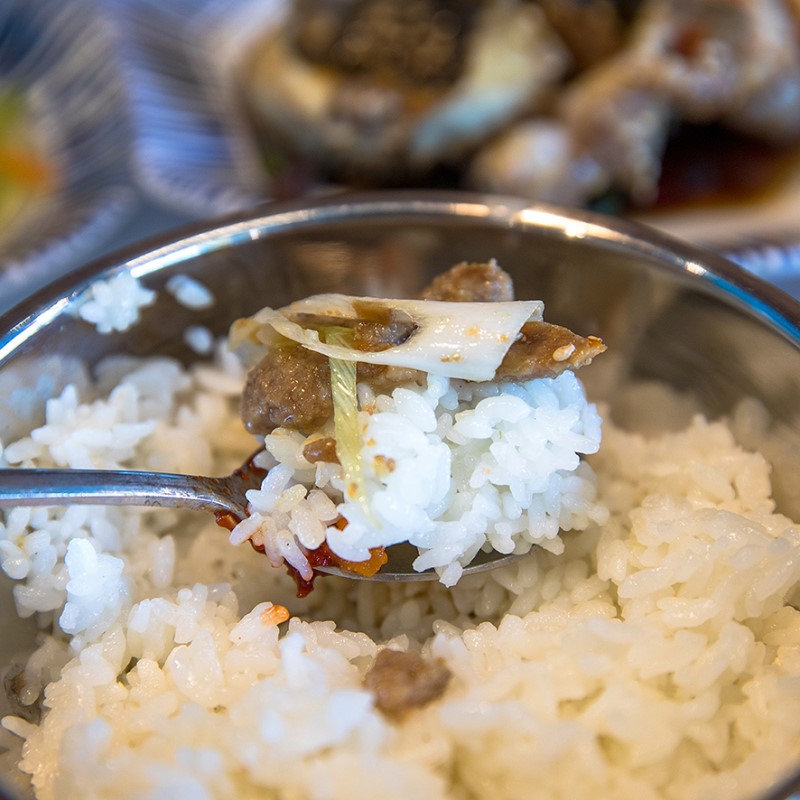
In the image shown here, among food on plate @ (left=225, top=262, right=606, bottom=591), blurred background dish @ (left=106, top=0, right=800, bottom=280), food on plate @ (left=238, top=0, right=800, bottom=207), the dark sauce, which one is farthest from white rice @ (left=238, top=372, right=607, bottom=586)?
the dark sauce

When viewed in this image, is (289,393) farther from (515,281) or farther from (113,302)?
(515,281)

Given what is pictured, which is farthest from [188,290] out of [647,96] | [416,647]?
[647,96]

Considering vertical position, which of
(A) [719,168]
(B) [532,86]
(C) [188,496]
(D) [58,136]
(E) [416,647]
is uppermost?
(C) [188,496]

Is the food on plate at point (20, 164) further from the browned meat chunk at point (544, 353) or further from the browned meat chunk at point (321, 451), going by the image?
the browned meat chunk at point (544, 353)

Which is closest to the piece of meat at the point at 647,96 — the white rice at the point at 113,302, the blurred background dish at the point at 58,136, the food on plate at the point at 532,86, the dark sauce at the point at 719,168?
the food on plate at the point at 532,86

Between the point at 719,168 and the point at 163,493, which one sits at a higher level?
the point at 163,493

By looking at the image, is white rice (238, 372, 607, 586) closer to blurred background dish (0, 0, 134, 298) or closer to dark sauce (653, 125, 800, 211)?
blurred background dish (0, 0, 134, 298)
